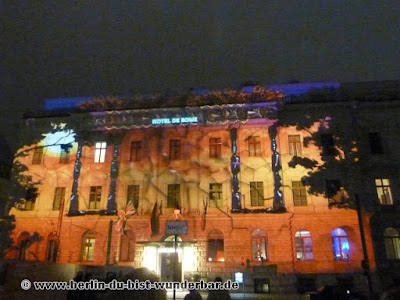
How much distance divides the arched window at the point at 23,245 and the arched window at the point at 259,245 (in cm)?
1921

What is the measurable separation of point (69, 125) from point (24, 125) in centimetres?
467

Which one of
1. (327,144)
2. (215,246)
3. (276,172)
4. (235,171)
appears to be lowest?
(215,246)

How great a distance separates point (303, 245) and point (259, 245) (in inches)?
136

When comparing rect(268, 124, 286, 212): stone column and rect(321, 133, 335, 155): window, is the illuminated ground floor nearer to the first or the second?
rect(268, 124, 286, 212): stone column

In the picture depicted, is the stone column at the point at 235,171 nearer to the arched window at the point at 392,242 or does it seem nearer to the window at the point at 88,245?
the arched window at the point at 392,242

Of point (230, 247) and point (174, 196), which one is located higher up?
point (174, 196)

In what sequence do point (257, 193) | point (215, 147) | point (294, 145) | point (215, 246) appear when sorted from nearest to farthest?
point (215, 246), point (257, 193), point (294, 145), point (215, 147)

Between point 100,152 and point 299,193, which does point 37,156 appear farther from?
point 299,193

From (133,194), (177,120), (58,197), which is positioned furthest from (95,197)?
(177,120)

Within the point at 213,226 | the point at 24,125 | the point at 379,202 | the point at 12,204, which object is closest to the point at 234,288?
the point at 213,226

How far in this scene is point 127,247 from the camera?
28.6m

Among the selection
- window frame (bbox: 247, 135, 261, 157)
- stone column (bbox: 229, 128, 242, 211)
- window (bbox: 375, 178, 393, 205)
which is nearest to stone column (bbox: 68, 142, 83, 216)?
stone column (bbox: 229, 128, 242, 211)

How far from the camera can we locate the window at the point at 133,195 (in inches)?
1163

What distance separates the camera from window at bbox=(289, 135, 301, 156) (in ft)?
96.8
